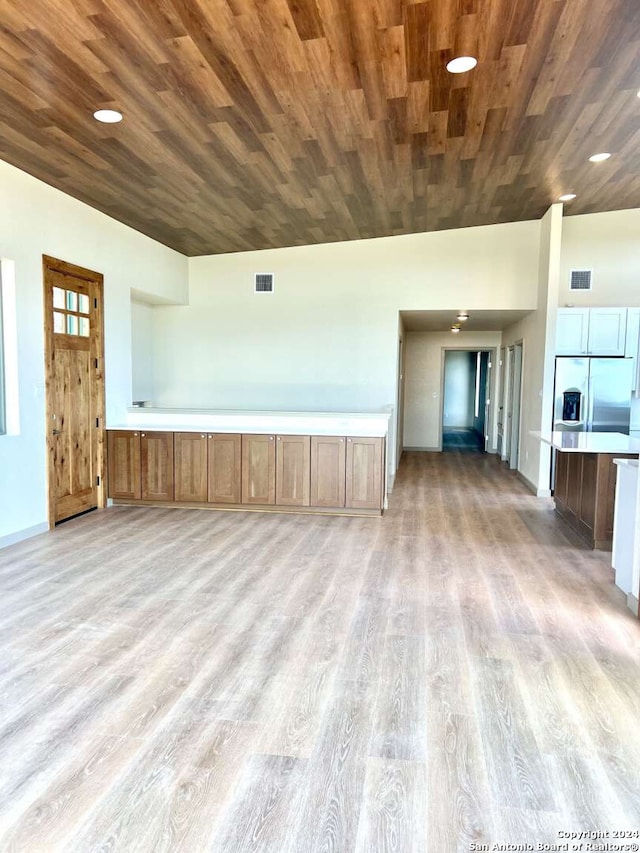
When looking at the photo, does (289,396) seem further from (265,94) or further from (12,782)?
(12,782)

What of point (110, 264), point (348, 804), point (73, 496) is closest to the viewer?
point (348, 804)

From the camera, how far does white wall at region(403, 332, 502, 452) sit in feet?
33.8

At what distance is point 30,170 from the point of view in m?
4.28

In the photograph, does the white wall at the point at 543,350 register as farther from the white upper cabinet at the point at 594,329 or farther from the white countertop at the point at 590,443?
the white countertop at the point at 590,443

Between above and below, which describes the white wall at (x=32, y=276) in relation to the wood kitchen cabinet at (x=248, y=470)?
above

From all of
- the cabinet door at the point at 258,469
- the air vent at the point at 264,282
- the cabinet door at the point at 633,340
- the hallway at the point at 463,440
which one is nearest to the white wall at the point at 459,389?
the hallway at the point at 463,440

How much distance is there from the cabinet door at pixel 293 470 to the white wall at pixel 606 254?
432 centimetres

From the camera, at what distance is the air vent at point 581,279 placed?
278 inches

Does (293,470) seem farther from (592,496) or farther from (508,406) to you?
(508,406)

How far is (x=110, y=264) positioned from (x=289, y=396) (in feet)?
9.36

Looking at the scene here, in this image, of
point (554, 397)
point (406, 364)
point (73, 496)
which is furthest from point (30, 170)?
point (406, 364)

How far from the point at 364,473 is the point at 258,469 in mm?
1098

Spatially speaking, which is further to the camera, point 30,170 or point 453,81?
point 30,170

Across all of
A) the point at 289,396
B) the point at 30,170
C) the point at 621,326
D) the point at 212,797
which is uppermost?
the point at 30,170
